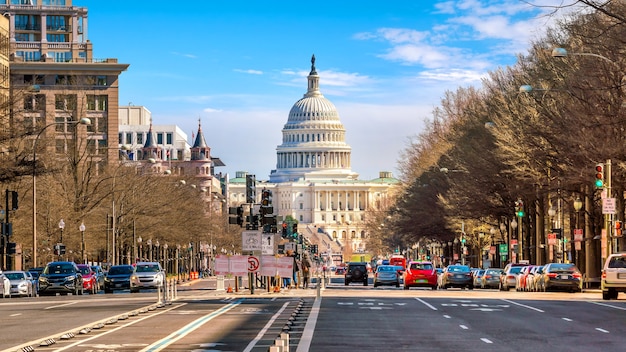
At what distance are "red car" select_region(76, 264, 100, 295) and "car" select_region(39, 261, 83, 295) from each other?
2.68 metres

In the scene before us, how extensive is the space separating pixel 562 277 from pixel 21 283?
22.6m

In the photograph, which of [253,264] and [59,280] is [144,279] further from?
[253,264]

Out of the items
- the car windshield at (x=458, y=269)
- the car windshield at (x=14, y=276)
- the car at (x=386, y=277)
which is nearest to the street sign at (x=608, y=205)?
the car windshield at (x=458, y=269)

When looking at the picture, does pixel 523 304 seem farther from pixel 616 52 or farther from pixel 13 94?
pixel 13 94

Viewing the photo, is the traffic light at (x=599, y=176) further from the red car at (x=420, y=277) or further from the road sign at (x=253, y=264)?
the red car at (x=420, y=277)

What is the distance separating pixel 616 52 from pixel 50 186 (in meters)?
44.7

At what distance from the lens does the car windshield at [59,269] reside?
202ft

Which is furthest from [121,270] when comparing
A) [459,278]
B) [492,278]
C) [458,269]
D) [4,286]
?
[492,278]

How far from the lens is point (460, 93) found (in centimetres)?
11319

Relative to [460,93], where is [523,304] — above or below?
below

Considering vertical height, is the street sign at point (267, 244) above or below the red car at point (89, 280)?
above

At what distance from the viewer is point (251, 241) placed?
54344 millimetres

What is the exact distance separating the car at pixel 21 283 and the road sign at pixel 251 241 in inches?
453

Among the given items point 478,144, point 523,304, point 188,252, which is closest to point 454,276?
point 478,144
